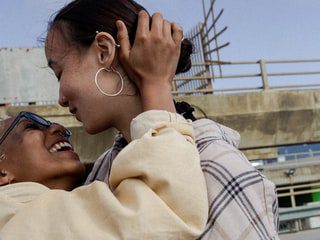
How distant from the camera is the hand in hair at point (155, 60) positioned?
1.09 meters

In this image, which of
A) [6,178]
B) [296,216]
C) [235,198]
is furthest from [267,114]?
[235,198]

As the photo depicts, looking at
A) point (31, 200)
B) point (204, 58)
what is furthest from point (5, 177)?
point (204, 58)

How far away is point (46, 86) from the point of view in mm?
7504

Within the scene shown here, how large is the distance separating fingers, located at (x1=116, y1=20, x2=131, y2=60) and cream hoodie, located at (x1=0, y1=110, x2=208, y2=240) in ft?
0.71

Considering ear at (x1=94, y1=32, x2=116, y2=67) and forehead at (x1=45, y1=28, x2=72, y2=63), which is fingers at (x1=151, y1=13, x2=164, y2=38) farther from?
forehead at (x1=45, y1=28, x2=72, y2=63)

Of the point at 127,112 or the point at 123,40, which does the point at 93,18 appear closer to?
the point at 123,40

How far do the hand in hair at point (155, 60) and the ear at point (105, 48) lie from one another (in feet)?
0.21

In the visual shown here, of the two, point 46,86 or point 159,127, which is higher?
point 159,127

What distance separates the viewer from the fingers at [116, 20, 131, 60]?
1146 millimetres

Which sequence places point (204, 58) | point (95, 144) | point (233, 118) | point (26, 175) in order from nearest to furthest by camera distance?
1. point (26, 175)
2. point (95, 144)
3. point (233, 118)
4. point (204, 58)

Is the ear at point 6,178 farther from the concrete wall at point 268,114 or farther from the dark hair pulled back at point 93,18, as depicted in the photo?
the concrete wall at point 268,114

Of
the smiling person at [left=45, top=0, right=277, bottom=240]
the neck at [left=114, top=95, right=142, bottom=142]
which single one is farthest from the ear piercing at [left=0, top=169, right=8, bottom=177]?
the neck at [left=114, top=95, right=142, bottom=142]

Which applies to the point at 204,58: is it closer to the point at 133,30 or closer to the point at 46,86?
the point at 46,86

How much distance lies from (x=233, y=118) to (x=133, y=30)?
5644 millimetres
